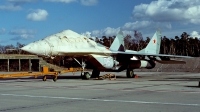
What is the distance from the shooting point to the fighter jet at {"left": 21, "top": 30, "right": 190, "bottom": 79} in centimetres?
2453

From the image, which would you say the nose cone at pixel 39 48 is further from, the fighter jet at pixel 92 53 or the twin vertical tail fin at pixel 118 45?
the twin vertical tail fin at pixel 118 45

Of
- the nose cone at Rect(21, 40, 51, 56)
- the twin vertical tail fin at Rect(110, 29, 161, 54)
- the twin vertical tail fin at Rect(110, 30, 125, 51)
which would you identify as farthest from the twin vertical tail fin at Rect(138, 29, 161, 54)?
the nose cone at Rect(21, 40, 51, 56)

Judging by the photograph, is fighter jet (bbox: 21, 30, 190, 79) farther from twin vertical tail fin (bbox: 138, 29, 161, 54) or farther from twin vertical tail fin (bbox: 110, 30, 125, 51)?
twin vertical tail fin (bbox: 138, 29, 161, 54)

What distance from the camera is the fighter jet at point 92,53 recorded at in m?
24.5

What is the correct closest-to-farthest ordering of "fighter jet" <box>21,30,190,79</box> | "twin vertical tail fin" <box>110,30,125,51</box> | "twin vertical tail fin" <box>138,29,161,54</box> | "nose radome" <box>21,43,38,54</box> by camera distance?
"nose radome" <box>21,43,38,54</box> < "fighter jet" <box>21,30,190,79</box> < "twin vertical tail fin" <box>110,30,125,51</box> < "twin vertical tail fin" <box>138,29,161,54</box>

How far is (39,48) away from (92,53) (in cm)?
455

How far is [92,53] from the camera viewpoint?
2636 centimetres

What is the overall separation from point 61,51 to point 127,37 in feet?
246

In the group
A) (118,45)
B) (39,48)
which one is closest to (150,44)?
(118,45)

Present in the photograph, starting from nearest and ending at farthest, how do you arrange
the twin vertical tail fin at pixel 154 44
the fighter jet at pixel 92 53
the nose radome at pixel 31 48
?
the nose radome at pixel 31 48 → the fighter jet at pixel 92 53 → the twin vertical tail fin at pixel 154 44

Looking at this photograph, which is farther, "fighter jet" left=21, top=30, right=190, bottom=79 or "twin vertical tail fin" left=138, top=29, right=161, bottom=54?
"twin vertical tail fin" left=138, top=29, right=161, bottom=54

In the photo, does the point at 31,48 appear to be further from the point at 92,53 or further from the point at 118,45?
the point at 118,45

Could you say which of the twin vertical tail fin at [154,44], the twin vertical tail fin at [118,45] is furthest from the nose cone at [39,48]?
the twin vertical tail fin at [154,44]

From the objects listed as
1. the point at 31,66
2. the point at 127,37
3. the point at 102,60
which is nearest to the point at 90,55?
the point at 102,60
